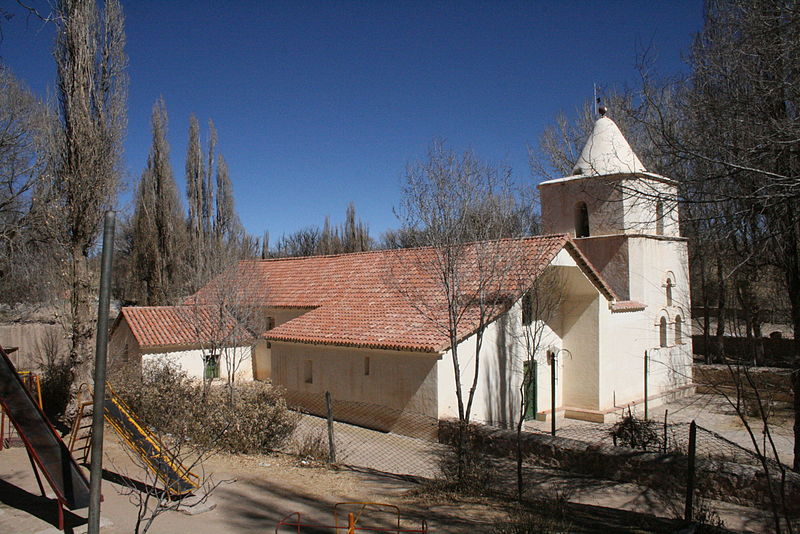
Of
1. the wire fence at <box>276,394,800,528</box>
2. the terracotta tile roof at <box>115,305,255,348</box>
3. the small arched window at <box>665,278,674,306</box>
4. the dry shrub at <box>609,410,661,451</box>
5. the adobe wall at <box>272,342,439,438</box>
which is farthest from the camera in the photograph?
the small arched window at <box>665,278,674,306</box>

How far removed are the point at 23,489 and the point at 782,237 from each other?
40.9 feet

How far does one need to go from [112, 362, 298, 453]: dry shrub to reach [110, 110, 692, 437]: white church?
247cm

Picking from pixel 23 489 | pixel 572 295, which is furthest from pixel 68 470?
pixel 572 295

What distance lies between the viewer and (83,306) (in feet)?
43.6

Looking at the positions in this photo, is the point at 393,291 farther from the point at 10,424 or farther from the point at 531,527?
the point at 531,527

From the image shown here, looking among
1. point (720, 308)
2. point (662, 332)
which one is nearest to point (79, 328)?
point (720, 308)

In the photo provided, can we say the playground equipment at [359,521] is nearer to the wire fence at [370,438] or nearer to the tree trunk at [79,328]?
the wire fence at [370,438]

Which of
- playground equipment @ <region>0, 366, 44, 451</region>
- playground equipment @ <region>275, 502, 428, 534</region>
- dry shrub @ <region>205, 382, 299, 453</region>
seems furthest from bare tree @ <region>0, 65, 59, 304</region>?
playground equipment @ <region>275, 502, 428, 534</region>

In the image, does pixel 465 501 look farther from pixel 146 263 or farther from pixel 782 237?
pixel 146 263

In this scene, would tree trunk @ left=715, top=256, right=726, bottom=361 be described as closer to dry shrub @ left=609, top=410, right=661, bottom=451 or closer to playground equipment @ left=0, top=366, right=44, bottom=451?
dry shrub @ left=609, top=410, right=661, bottom=451

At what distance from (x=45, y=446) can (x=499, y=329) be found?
430 inches

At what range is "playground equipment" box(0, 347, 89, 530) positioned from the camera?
22.2 feet

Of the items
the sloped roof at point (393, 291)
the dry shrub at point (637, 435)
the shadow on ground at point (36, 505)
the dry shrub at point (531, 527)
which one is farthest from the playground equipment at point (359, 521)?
the dry shrub at point (637, 435)

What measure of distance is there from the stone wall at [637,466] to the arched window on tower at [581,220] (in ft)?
34.2
